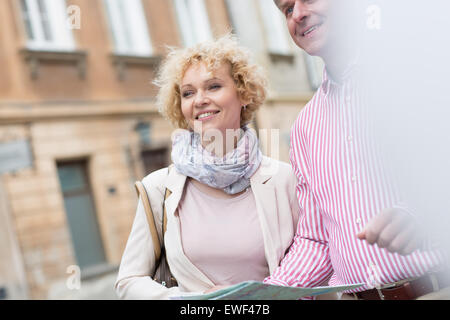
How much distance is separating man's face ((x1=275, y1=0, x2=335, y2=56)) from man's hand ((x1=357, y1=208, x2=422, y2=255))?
0.59m

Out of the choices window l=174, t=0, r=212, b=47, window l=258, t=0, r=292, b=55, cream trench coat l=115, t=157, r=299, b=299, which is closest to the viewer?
cream trench coat l=115, t=157, r=299, b=299

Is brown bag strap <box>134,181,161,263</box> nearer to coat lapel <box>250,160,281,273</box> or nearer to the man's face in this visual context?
coat lapel <box>250,160,281,273</box>

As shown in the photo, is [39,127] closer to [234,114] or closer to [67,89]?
[67,89]

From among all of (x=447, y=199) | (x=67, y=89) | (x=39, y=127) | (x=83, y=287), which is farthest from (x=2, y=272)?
(x=447, y=199)

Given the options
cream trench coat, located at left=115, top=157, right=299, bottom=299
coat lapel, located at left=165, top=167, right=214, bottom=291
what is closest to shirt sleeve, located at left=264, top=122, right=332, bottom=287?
cream trench coat, located at left=115, top=157, right=299, bottom=299

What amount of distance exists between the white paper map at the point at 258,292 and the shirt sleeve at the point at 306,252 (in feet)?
1.05

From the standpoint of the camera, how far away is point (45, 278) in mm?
8047

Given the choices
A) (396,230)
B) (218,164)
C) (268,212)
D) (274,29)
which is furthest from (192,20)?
(396,230)

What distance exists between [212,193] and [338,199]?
1.78 feet

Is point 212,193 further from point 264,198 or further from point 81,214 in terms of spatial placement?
point 81,214

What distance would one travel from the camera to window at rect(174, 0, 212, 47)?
10594mm

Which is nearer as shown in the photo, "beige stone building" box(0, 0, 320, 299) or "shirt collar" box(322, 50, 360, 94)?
"shirt collar" box(322, 50, 360, 94)

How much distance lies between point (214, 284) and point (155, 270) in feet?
0.65

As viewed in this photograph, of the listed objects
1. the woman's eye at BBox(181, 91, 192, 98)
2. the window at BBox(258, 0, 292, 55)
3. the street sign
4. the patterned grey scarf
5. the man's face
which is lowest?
the patterned grey scarf
